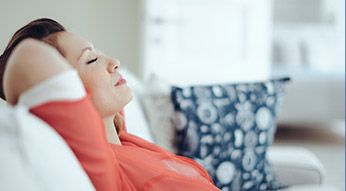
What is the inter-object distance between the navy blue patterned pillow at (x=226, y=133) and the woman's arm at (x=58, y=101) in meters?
1.07

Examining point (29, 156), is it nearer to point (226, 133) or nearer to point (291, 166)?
point (226, 133)

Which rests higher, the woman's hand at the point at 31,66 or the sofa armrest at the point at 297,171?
the woman's hand at the point at 31,66

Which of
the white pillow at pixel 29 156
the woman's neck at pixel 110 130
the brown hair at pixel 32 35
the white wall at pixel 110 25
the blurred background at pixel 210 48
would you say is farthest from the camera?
the blurred background at pixel 210 48

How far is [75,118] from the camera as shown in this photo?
0.70m

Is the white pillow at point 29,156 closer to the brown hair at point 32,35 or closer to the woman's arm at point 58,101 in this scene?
the woman's arm at point 58,101

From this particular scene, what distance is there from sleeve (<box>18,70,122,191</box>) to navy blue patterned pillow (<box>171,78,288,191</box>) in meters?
1.04

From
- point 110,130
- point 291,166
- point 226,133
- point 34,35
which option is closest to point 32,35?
point 34,35

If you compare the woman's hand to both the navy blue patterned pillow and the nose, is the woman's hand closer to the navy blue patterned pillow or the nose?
the nose

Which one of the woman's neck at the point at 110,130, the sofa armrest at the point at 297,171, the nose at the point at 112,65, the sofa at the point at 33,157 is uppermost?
the nose at the point at 112,65

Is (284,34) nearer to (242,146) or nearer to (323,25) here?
(323,25)

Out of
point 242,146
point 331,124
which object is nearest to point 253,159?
point 242,146

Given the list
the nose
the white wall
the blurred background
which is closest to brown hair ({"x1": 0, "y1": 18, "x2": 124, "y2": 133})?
the nose

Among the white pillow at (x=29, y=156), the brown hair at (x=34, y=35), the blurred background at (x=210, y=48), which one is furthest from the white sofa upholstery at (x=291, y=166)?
the blurred background at (x=210, y=48)

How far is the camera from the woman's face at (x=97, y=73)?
93 cm
